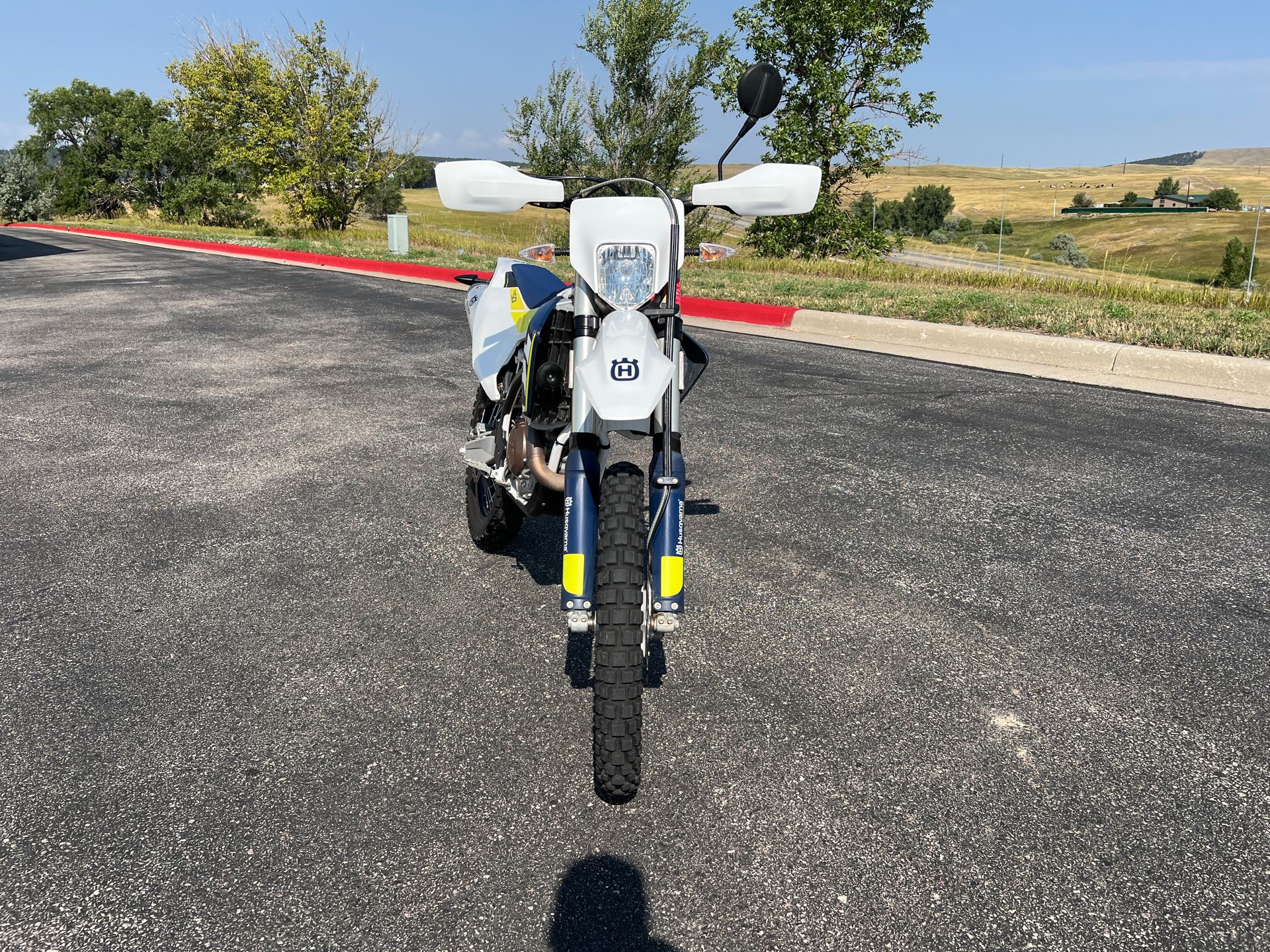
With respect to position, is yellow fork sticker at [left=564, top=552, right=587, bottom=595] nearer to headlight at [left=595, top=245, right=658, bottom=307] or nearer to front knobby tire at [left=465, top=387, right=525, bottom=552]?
headlight at [left=595, top=245, right=658, bottom=307]

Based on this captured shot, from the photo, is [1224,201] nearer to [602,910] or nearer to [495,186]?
[495,186]

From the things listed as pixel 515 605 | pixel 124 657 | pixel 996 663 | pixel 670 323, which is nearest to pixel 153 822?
pixel 124 657

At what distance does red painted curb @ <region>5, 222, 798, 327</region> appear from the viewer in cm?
1133

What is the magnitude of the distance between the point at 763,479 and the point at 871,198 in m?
19.7

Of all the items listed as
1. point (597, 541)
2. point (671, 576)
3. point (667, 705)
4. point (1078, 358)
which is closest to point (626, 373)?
point (597, 541)

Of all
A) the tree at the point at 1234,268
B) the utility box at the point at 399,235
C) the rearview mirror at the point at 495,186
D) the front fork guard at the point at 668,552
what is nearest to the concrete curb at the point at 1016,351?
the front fork guard at the point at 668,552

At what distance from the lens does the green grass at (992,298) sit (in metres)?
9.33

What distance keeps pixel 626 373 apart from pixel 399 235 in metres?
18.0

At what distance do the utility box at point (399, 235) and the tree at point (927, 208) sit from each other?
386 feet

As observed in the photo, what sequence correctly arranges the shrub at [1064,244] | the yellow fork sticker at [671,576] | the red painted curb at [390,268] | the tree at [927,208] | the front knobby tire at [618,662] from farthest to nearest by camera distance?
the tree at [927,208] < the shrub at [1064,244] < the red painted curb at [390,268] < the yellow fork sticker at [671,576] < the front knobby tire at [618,662]

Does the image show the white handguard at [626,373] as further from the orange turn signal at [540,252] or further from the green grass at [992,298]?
the green grass at [992,298]

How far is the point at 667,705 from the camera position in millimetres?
3189

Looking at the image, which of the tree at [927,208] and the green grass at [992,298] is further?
the tree at [927,208]

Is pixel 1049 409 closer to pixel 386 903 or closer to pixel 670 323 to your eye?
pixel 670 323
